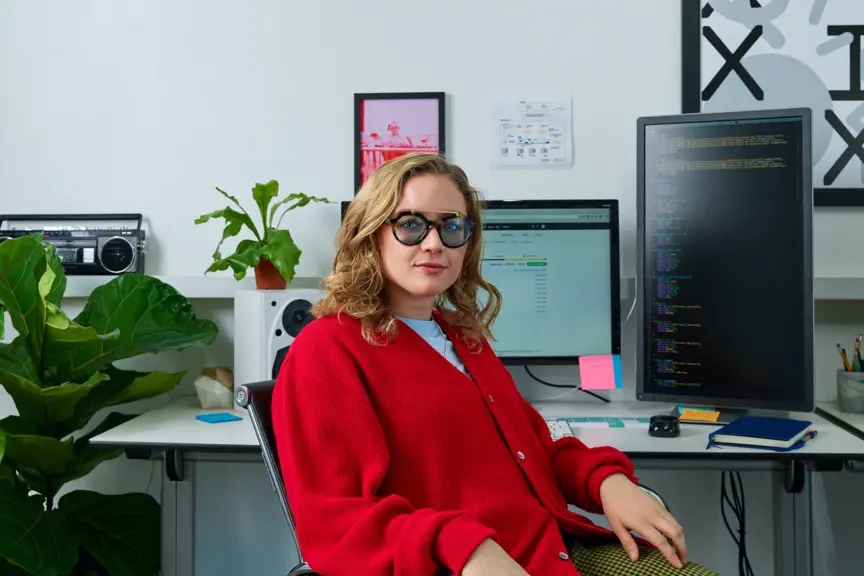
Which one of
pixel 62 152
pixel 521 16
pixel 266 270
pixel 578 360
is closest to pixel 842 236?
pixel 578 360

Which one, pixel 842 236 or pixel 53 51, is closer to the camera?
pixel 842 236

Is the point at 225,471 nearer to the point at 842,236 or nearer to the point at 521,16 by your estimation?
the point at 521,16

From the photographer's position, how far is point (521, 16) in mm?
2299

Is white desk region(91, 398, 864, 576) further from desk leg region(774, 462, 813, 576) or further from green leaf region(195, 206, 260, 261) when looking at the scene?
green leaf region(195, 206, 260, 261)

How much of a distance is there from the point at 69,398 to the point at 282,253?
608 mm

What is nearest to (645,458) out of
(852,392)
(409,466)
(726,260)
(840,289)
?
(726,260)

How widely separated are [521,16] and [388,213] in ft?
4.17

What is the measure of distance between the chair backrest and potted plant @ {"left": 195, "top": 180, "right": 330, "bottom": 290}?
0.79 metres

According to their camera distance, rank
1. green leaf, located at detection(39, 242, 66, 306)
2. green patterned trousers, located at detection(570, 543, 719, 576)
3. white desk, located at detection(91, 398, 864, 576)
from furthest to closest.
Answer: green leaf, located at detection(39, 242, 66, 306) → white desk, located at detection(91, 398, 864, 576) → green patterned trousers, located at detection(570, 543, 719, 576)

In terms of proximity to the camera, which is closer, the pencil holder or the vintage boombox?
the pencil holder

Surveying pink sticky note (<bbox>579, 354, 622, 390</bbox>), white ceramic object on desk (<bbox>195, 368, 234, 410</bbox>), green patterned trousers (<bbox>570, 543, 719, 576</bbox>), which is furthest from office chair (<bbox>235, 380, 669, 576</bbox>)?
white ceramic object on desk (<bbox>195, 368, 234, 410</bbox>)

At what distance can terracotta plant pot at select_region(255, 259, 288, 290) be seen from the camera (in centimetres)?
214

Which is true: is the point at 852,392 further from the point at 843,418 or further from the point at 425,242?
the point at 425,242

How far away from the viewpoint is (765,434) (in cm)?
169
